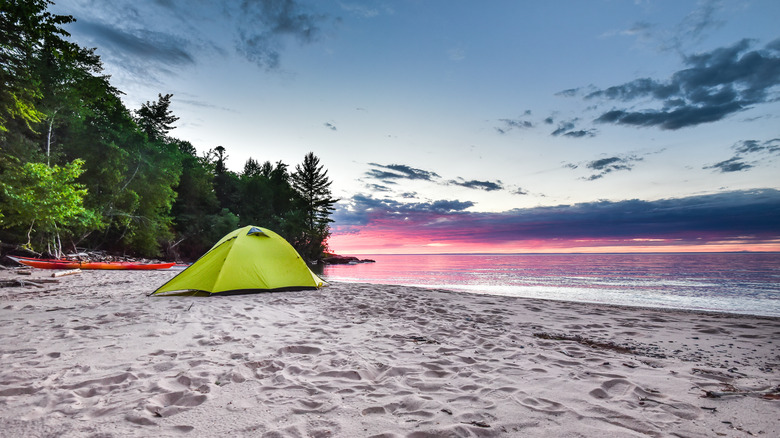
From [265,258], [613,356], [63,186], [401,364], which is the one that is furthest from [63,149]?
[613,356]

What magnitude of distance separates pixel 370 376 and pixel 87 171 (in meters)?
25.3

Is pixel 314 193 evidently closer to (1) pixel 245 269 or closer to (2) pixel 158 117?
(2) pixel 158 117

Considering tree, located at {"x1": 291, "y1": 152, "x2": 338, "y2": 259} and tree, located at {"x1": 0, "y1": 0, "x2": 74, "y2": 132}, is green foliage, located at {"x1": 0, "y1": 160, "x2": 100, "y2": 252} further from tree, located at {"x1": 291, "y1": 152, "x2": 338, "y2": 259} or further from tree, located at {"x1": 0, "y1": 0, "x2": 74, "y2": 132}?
tree, located at {"x1": 291, "y1": 152, "x2": 338, "y2": 259}

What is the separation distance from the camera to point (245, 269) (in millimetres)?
7887

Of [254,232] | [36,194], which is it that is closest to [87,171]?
[36,194]

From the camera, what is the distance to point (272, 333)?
4453 mm

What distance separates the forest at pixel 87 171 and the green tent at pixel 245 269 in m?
5.74

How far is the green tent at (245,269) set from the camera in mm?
7434

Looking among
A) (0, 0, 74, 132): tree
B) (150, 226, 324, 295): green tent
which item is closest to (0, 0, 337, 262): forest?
(0, 0, 74, 132): tree

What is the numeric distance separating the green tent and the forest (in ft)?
18.8

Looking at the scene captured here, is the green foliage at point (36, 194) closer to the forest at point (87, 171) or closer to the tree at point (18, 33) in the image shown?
the forest at point (87, 171)

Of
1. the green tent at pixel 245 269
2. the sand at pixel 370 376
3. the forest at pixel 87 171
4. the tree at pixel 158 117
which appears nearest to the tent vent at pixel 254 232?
the green tent at pixel 245 269

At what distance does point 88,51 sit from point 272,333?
88.5 feet

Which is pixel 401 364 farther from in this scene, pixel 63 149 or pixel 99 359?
pixel 63 149
